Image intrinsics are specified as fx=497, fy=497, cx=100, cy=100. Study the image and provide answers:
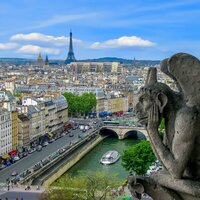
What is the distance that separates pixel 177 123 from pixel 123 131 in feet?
185

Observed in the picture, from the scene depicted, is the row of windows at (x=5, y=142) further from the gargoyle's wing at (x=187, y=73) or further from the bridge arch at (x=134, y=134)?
the gargoyle's wing at (x=187, y=73)

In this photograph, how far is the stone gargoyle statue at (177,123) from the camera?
4125 mm

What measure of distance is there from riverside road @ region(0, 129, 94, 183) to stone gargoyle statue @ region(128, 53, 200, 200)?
93.6 feet

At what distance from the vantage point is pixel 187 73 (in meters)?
4.27

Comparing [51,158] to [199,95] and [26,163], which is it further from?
[199,95]

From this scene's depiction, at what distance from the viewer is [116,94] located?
8475 cm

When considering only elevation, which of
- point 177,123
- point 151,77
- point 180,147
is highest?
point 151,77

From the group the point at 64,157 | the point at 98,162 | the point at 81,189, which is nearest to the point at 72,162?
the point at 64,157

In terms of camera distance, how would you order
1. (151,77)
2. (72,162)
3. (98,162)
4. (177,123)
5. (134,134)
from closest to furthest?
(177,123) < (151,77) < (72,162) < (98,162) < (134,134)

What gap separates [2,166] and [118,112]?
47304mm

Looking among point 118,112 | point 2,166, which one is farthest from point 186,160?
point 118,112

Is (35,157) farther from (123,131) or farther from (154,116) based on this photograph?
(154,116)

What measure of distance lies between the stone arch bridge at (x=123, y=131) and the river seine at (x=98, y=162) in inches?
34.0

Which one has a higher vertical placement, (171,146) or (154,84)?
(154,84)
